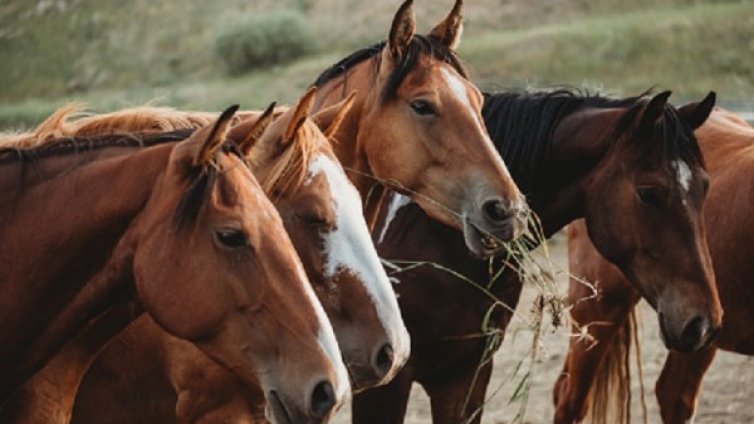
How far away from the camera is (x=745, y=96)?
21547 millimetres

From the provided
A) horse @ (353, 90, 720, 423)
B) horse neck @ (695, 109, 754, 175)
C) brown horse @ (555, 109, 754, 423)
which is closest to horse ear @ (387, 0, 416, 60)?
horse @ (353, 90, 720, 423)

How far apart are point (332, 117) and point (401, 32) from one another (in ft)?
2.00

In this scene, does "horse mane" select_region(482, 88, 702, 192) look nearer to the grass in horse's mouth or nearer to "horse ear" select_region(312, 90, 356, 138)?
the grass in horse's mouth

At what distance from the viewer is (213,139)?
407cm

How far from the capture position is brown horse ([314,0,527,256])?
548cm

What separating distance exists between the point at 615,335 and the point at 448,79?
2610mm

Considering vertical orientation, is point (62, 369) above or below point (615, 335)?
above

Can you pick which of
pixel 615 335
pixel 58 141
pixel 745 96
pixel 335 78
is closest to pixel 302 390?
pixel 58 141

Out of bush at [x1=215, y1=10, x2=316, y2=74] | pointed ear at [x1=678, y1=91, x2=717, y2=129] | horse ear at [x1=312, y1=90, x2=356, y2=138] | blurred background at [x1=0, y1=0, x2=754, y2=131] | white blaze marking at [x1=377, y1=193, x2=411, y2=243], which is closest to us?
horse ear at [x1=312, y1=90, x2=356, y2=138]

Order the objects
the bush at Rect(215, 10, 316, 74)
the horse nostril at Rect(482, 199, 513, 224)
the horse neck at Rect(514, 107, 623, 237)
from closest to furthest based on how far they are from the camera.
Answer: the horse nostril at Rect(482, 199, 513, 224) < the horse neck at Rect(514, 107, 623, 237) < the bush at Rect(215, 10, 316, 74)

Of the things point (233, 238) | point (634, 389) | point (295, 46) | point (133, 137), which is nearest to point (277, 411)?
point (233, 238)

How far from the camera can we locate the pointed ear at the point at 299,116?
468 centimetres

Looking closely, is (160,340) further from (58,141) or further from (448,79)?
(448,79)

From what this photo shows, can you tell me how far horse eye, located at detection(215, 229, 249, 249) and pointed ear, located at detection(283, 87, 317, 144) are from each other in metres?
0.78
